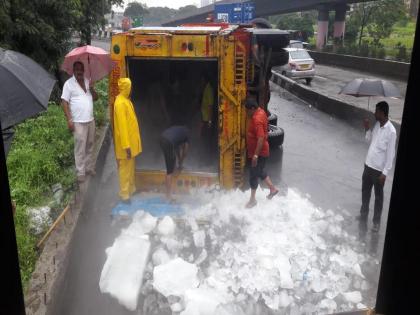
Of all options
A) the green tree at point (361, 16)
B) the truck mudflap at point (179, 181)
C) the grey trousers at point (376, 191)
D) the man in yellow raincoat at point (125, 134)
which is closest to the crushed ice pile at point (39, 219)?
the man in yellow raincoat at point (125, 134)

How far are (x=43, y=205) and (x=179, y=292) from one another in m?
2.48

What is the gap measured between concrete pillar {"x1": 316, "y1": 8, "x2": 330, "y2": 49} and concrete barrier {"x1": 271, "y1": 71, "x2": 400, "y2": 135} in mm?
20406

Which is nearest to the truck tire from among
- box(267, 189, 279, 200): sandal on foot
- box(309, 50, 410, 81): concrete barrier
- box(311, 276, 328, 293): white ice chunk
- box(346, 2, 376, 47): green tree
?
box(267, 189, 279, 200): sandal on foot

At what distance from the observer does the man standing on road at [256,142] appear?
6070 mm

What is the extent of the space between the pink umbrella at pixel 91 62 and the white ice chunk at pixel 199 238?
316 cm

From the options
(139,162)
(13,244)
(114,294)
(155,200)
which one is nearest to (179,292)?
(114,294)

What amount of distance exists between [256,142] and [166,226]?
1768 mm

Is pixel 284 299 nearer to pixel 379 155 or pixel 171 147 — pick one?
pixel 379 155

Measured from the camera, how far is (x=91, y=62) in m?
7.14

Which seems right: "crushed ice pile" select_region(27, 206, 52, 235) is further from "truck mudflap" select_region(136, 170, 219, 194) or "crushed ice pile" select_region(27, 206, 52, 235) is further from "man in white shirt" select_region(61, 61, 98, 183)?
"truck mudflap" select_region(136, 170, 219, 194)

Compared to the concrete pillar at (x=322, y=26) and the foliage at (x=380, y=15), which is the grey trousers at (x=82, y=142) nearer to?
the foliage at (x=380, y=15)

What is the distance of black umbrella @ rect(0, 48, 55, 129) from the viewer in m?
3.20

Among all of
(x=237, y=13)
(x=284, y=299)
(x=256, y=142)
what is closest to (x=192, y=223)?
(x=256, y=142)

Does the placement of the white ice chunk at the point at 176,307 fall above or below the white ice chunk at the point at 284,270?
below
